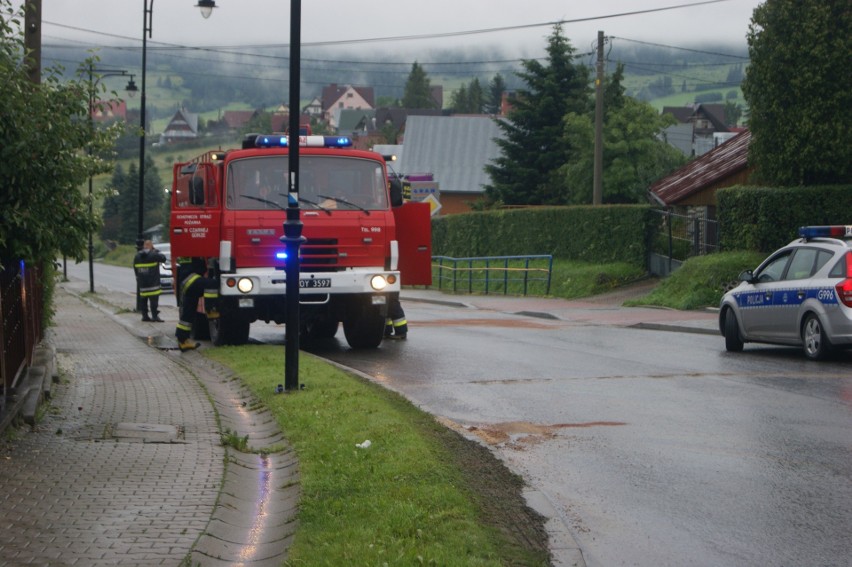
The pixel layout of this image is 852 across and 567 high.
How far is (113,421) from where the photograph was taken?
10.7m

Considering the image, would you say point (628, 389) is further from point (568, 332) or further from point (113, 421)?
point (568, 332)

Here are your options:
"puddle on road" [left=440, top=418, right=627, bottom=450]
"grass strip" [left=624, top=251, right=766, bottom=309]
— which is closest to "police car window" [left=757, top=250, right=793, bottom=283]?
"puddle on road" [left=440, top=418, right=627, bottom=450]

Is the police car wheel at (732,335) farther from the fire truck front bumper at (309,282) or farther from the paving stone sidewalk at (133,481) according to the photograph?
the paving stone sidewalk at (133,481)

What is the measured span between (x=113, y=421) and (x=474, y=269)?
2999 cm

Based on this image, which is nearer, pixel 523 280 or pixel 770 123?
pixel 770 123

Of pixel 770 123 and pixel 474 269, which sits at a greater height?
pixel 770 123

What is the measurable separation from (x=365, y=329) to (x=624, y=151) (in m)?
33.4

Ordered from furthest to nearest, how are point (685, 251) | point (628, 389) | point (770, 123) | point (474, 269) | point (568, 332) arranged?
point (474, 269), point (685, 251), point (770, 123), point (568, 332), point (628, 389)

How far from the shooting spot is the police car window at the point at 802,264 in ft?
51.4

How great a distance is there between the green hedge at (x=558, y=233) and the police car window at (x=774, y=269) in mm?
17467

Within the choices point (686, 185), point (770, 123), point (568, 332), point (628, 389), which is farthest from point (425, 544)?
point (686, 185)

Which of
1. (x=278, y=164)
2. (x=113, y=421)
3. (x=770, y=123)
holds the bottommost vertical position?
(x=113, y=421)

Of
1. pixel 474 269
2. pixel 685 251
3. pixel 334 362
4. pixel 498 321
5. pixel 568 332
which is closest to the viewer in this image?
pixel 334 362

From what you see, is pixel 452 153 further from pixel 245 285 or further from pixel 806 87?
pixel 245 285
